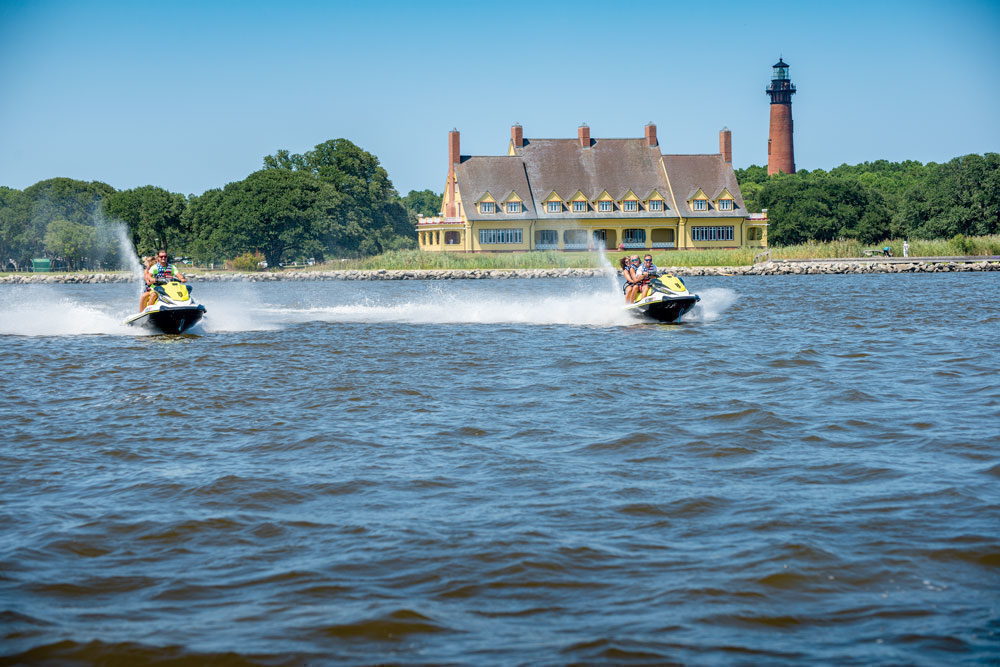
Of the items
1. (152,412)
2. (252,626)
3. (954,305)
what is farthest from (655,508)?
(954,305)

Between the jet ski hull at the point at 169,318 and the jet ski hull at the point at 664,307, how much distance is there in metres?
9.93

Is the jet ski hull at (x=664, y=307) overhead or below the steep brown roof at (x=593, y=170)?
below

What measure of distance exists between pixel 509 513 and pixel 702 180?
7515 centimetres

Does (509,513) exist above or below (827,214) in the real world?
below

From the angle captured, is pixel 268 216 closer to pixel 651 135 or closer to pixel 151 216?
pixel 151 216

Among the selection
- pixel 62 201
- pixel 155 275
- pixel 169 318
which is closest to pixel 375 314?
pixel 169 318

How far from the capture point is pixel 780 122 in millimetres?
106250

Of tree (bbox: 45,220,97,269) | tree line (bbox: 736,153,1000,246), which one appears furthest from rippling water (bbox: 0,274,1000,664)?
tree (bbox: 45,220,97,269)

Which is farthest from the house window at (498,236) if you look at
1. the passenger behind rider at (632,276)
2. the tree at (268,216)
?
the passenger behind rider at (632,276)

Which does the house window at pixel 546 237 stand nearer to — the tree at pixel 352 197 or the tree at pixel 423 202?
the tree at pixel 352 197

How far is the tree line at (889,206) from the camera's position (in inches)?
2842

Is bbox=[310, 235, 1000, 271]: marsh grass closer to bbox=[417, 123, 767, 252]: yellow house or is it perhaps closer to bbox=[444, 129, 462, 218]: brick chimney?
bbox=[417, 123, 767, 252]: yellow house

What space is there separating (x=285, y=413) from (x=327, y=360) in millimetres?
6125

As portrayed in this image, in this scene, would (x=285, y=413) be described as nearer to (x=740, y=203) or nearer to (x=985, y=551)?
(x=985, y=551)
